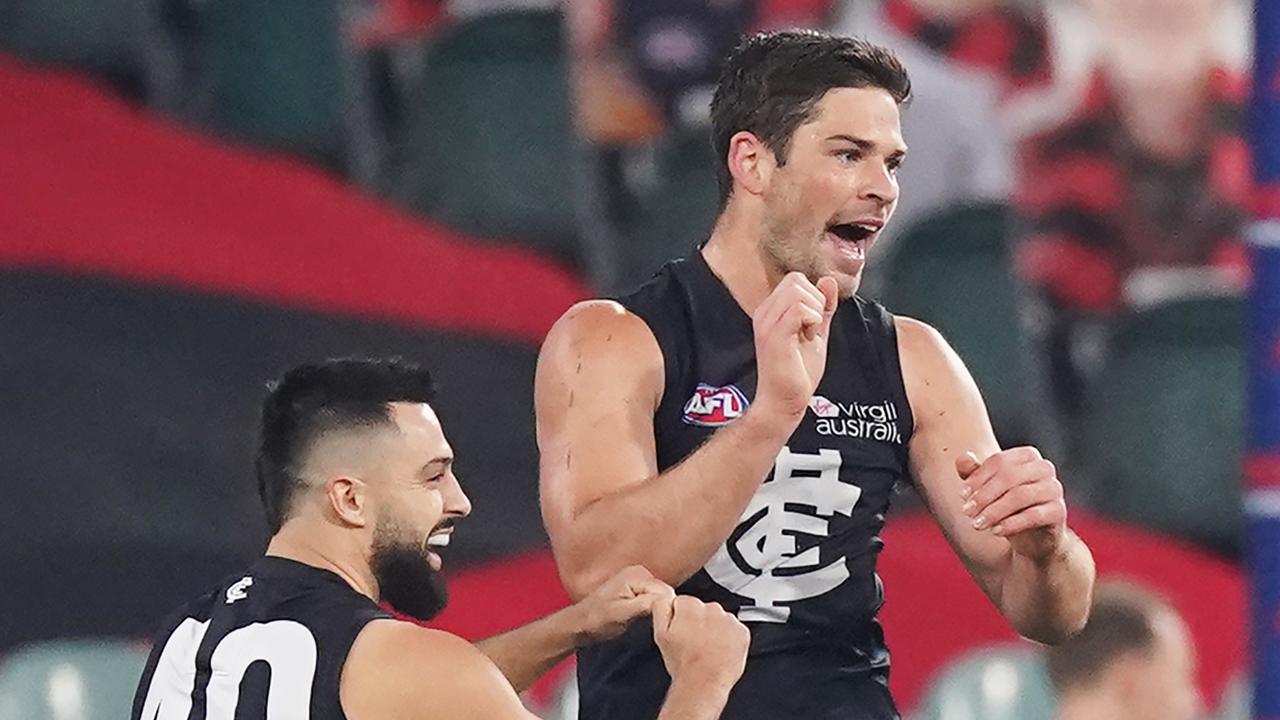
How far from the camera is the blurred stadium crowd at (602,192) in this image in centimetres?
732

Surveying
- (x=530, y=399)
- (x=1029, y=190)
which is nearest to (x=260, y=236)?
(x=530, y=399)

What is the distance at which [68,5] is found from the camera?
26.3ft

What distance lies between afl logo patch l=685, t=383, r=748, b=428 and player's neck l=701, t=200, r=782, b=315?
5.6 inches

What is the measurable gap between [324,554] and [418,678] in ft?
1.10

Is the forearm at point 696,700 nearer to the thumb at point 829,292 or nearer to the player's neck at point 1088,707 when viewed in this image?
the thumb at point 829,292

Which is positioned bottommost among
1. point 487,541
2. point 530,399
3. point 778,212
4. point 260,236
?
point 778,212

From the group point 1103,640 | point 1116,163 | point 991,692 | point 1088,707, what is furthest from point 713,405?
point 1116,163

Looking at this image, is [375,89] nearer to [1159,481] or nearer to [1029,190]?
[1029,190]

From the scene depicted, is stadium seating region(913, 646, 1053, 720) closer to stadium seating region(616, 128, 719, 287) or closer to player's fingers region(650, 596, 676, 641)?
stadium seating region(616, 128, 719, 287)

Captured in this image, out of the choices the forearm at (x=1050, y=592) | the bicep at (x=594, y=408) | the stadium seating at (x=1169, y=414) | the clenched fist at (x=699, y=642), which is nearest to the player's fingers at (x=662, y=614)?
the clenched fist at (x=699, y=642)

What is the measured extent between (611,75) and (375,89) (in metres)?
0.89

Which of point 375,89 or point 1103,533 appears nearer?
point 1103,533

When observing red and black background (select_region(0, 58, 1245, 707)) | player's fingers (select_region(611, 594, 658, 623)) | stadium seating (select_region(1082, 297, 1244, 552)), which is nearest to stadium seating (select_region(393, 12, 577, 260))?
red and black background (select_region(0, 58, 1245, 707))

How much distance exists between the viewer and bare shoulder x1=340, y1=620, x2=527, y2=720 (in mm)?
3277
